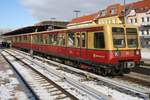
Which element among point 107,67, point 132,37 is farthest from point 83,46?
point 132,37

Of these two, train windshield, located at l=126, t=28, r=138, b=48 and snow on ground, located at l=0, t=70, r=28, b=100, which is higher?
train windshield, located at l=126, t=28, r=138, b=48

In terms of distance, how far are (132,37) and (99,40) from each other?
1836 millimetres

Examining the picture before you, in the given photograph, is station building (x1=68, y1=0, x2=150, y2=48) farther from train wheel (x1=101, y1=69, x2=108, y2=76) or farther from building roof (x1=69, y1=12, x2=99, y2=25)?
train wheel (x1=101, y1=69, x2=108, y2=76)

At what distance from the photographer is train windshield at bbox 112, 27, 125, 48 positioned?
14508mm

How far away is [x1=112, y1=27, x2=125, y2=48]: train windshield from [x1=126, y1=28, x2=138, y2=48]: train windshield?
390 millimetres

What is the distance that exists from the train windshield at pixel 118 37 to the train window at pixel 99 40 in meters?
0.54

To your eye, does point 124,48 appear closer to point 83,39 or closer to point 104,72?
point 104,72

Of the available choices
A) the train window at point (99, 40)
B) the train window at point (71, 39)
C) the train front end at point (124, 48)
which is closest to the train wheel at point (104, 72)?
the train front end at point (124, 48)

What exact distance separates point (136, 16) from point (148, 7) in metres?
3.53

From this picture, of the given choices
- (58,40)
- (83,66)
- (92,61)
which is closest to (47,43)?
(58,40)

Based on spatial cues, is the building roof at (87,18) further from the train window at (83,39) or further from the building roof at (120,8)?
the train window at (83,39)

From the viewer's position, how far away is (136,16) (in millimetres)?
74000

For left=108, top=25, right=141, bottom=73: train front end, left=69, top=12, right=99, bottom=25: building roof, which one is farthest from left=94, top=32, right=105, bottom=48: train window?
left=69, top=12, right=99, bottom=25: building roof

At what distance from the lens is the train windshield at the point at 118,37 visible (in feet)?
47.6
